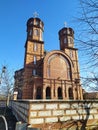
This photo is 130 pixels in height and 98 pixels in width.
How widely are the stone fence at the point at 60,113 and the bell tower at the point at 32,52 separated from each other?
21654mm

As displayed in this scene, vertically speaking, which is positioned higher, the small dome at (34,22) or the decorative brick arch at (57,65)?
the small dome at (34,22)

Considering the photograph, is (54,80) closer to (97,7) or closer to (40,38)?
(40,38)

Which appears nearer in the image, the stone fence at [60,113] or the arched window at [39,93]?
the stone fence at [60,113]

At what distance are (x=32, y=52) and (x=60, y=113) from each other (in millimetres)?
26597

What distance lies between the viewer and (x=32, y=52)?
97.9 ft

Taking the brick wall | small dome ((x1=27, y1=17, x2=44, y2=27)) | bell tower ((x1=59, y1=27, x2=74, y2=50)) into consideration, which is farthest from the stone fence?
bell tower ((x1=59, y1=27, x2=74, y2=50))

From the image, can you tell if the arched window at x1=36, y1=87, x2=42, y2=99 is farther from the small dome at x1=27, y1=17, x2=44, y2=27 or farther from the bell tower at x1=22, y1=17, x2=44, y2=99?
the small dome at x1=27, y1=17, x2=44, y2=27

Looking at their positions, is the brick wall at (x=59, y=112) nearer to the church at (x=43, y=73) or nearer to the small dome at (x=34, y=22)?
the church at (x=43, y=73)

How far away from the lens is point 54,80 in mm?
26484

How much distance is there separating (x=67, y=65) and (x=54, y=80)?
17.7ft

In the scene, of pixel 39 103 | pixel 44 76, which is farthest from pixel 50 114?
pixel 44 76

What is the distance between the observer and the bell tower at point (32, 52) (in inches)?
1034

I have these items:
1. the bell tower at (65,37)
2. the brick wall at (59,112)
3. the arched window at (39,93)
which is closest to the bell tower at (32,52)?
the arched window at (39,93)

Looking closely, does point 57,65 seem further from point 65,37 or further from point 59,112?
point 59,112
